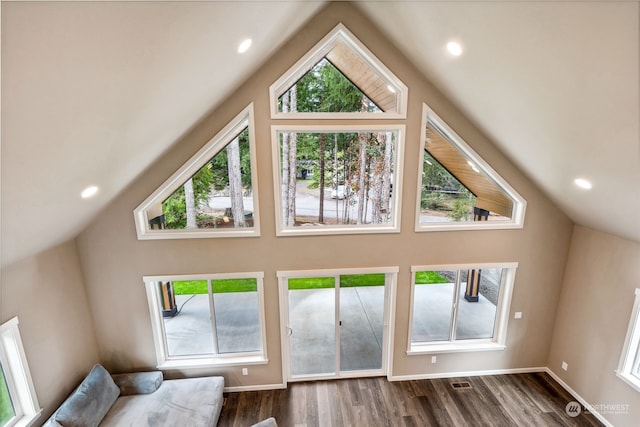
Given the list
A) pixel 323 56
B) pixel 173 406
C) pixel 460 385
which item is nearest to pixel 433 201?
pixel 323 56

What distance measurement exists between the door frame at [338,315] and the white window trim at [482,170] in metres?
1.00

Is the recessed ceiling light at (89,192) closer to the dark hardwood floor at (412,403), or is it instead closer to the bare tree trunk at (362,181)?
the bare tree trunk at (362,181)

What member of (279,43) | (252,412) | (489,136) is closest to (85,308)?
(252,412)

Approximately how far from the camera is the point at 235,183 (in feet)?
14.9

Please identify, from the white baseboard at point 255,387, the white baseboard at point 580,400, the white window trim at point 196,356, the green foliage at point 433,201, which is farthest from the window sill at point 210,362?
the white baseboard at point 580,400

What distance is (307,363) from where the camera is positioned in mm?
5461

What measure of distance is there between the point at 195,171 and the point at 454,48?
12.0 ft

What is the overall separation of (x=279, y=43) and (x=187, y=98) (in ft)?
4.88

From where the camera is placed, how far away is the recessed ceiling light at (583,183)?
3601mm

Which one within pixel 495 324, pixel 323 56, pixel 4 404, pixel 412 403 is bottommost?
pixel 412 403

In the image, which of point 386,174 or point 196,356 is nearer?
point 386,174

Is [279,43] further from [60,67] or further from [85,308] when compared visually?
[85,308]

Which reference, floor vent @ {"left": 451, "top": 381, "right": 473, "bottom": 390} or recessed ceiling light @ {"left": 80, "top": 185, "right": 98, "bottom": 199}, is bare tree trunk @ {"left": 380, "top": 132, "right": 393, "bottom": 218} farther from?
recessed ceiling light @ {"left": 80, "top": 185, "right": 98, "bottom": 199}

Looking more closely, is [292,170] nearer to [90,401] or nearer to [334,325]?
[334,325]
